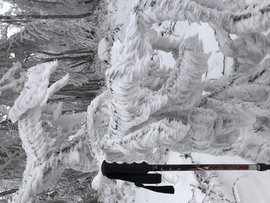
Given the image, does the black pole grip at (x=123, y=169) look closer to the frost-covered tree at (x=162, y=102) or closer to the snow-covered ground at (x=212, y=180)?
the frost-covered tree at (x=162, y=102)

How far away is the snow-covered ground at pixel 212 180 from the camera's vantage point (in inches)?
60.6

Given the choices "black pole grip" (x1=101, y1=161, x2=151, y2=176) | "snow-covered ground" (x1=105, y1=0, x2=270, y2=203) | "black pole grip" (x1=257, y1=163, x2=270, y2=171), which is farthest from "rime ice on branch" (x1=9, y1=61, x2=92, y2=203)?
"snow-covered ground" (x1=105, y1=0, x2=270, y2=203)

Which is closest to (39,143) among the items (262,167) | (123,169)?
(123,169)

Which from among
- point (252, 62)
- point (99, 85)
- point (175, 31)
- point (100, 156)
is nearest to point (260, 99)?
point (252, 62)

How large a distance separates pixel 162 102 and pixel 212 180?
1159 mm

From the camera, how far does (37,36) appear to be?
100.0 inches

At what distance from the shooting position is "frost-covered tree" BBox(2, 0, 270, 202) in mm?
764

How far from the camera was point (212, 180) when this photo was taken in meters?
1.86

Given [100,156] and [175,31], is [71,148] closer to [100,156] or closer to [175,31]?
[100,156]

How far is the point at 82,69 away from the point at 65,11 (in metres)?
0.56

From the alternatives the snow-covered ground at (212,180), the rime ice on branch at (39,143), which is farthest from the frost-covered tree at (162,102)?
the snow-covered ground at (212,180)

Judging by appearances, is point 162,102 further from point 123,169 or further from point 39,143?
point 39,143

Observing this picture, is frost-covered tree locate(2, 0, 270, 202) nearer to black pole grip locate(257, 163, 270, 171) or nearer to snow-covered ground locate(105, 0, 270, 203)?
black pole grip locate(257, 163, 270, 171)

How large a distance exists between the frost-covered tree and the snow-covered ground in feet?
1.53
